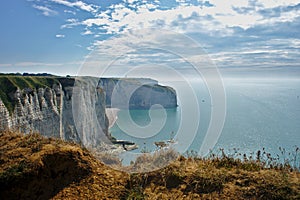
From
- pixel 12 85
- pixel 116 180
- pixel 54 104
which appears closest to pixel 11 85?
pixel 12 85

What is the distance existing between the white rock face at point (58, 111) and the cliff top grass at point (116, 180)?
21397 millimetres

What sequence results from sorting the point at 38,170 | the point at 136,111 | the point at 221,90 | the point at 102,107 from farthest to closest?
the point at 136,111, the point at 102,107, the point at 221,90, the point at 38,170

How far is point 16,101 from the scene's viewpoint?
30.8 metres

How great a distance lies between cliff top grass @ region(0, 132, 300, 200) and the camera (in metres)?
4.41

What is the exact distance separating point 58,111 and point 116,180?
37.4 meters

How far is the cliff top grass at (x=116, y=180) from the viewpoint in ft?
14.5

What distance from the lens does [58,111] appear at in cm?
3941

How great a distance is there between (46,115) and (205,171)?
115ft

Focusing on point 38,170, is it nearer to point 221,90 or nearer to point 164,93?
point 221,90

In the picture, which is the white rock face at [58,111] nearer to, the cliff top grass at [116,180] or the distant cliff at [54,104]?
the distant cliff at [54,104]

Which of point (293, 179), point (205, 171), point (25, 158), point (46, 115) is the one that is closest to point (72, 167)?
point (25, 158)

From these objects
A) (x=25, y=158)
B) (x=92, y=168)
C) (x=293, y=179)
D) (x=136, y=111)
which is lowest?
(x=136, y=111)

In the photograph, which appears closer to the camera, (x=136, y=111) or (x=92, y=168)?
(x=92, y=168)

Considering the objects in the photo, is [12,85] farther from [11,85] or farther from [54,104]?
[54,104]
